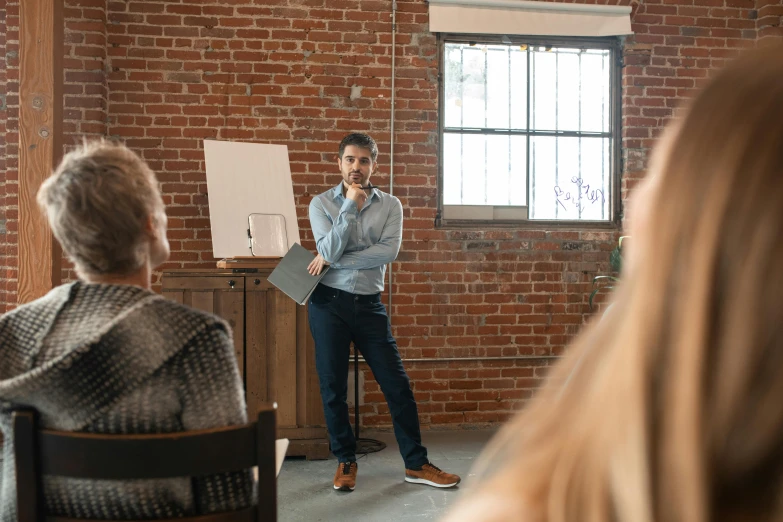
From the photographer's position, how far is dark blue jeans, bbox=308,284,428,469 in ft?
11.5

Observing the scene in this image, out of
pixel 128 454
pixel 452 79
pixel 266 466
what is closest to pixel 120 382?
pixel 128 454

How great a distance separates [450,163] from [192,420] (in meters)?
A: 3.69

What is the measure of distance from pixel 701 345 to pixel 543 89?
15.6 feet

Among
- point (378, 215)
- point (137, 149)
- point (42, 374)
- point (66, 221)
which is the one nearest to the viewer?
point (42, 374)

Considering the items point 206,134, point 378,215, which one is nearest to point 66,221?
point 378,215

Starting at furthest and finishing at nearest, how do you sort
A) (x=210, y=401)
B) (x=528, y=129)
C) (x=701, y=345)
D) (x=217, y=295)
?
(x=528, y=129) < (x=217, y=295) < (x=210, y=401) < (x=701, y=345)

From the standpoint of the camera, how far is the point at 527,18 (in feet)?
15.5

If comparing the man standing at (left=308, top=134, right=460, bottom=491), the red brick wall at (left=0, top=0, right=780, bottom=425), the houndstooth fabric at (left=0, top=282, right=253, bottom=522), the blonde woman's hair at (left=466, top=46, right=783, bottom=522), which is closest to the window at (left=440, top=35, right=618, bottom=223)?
the red brick wall at (left=0, top=0, right=780, bottom=425)

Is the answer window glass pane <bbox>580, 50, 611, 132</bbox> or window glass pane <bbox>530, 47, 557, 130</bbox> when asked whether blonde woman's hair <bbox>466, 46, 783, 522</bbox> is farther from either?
window glass pane <bbox>580, 50, 611, 132</bbox>

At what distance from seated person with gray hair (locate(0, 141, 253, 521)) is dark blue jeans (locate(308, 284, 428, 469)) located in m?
2.15

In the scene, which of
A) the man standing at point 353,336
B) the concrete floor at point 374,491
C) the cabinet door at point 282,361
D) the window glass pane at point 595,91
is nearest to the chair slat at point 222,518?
the concrete floor at point 374,491

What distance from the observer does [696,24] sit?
493 centimetres

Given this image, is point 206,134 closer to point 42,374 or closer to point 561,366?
point 42,374

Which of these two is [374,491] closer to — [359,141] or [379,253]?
[379,253]
